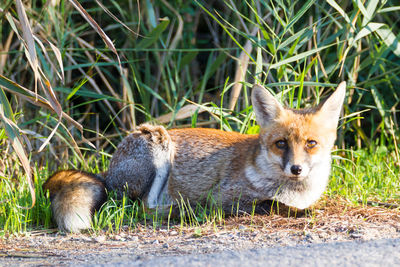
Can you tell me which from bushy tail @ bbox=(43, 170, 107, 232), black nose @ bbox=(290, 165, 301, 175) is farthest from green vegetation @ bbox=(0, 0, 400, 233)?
black nose @ bbox=(290, 165, 301, 175)

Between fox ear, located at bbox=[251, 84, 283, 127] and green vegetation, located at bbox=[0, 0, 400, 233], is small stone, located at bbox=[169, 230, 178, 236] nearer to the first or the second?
green vegetation, located at bbox=[0, 0, 400, 233]

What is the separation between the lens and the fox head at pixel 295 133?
4.73 meters

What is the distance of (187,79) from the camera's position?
27.6ft

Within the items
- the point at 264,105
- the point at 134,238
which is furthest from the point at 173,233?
the point at 264,105

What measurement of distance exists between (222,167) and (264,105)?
0.79 meters

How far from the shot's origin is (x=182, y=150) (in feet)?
18.5

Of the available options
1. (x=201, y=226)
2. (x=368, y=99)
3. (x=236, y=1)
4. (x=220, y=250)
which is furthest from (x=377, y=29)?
(x=220, y=250)

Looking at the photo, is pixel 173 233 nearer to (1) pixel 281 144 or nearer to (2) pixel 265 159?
(2) pixel 265 159

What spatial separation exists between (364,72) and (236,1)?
2.20m

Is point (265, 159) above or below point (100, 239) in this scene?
above

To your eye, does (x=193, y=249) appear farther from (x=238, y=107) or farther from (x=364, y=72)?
(x=364, y=72)

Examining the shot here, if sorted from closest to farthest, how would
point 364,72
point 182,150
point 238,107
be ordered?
point 182,150 < point 238,107 < point 364,72

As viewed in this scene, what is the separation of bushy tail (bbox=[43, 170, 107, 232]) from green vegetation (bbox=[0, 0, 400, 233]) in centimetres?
12

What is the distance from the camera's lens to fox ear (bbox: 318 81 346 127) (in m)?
5.03
